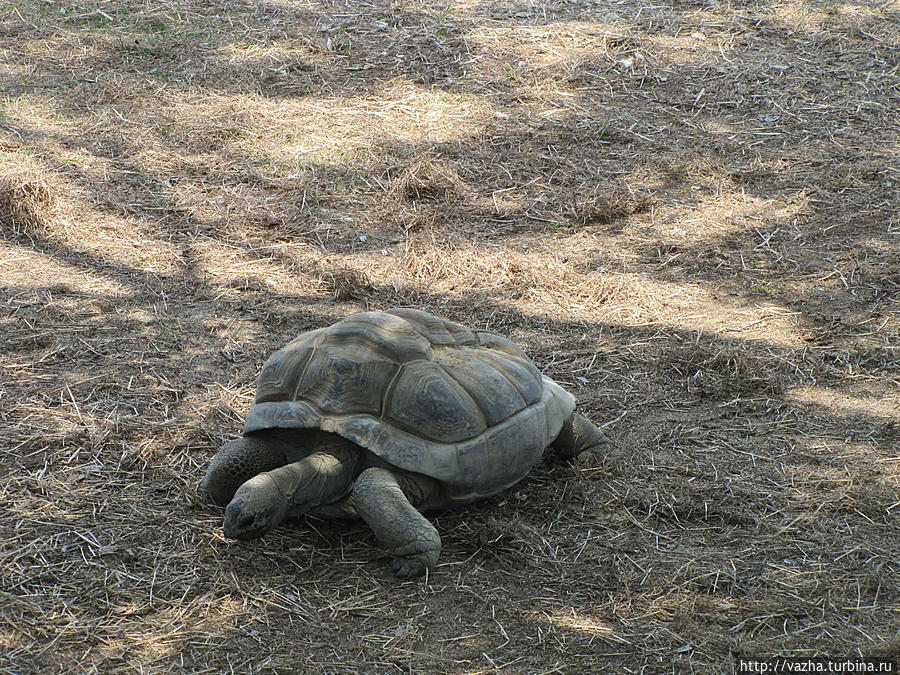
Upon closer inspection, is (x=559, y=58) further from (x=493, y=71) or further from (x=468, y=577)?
(x=468, y=577)

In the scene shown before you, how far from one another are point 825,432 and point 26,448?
3393 millimetres

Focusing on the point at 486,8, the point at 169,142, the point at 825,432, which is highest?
the point at 486,8

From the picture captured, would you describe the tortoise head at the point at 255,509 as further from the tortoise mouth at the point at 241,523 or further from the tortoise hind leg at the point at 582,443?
the tortoise hind leg at the point at 582,443

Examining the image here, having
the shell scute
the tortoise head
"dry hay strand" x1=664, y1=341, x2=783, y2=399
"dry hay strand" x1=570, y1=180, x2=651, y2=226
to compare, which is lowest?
"dry hay strand" x1=664, y1=341, x2=783, y2=399

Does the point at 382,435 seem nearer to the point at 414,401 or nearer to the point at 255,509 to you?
the point at 414,401

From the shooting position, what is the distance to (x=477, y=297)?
523 centimetres

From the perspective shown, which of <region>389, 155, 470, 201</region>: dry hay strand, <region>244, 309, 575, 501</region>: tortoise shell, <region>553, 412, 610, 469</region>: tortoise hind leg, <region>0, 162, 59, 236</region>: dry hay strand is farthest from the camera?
<region>389, 155, 470, 201</region>: dry hay strand

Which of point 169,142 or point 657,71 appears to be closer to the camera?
point 169,142

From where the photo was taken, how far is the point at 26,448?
3.66m

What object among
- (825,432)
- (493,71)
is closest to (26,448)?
(825,432)

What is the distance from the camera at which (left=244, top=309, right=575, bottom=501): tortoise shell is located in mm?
3207

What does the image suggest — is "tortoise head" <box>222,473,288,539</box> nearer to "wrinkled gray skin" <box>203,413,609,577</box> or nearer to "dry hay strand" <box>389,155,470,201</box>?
"wrinkled gray skin" <box>203,413,609,577</box>

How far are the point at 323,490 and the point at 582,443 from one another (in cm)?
118

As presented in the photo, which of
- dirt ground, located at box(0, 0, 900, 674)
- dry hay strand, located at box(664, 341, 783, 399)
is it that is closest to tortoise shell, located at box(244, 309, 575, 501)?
dirt ground, located at box(0, 0, 900, 674)
